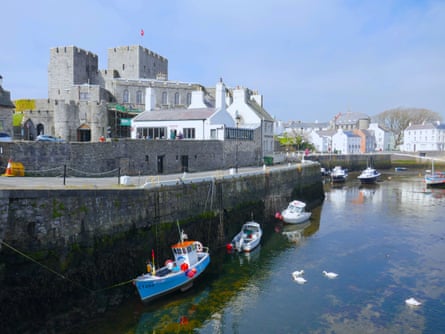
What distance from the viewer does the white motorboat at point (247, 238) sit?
2033 cm

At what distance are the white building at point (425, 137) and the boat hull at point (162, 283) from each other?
93.1m

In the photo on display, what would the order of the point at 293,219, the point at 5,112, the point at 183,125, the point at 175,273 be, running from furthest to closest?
the point at 183,125, the point at 293,219, the point at 5,112, the point at 175,273

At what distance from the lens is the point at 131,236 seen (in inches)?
592

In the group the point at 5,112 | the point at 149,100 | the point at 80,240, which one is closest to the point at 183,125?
the point at 149,100

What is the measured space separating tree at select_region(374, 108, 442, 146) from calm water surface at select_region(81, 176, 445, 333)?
89.9 metres

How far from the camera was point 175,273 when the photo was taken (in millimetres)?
14570

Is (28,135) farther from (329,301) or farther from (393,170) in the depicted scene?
(393,170)

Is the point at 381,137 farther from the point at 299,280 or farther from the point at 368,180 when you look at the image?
the point at 299,280

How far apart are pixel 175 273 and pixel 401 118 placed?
356 ft

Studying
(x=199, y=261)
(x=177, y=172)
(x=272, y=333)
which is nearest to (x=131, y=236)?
(x=199, y=261)

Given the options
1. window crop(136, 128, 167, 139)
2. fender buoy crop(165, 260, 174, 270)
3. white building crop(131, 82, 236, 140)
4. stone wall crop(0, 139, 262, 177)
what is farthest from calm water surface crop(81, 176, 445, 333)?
window crop(136, 128, 167, 139)

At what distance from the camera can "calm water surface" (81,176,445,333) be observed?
41.9 feet

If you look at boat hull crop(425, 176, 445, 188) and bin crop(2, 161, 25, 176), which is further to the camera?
boat hull crop(425, 176, 445, 188)

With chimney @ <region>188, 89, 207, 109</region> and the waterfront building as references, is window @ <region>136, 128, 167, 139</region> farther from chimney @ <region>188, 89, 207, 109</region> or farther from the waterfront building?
the waterfront building
